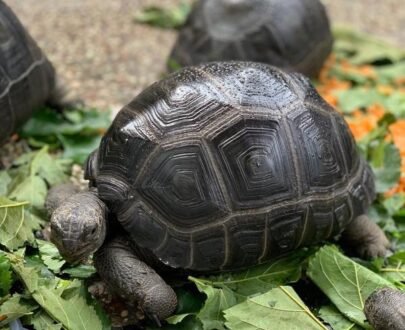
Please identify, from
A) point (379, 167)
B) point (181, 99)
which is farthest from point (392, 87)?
point (181, 99)

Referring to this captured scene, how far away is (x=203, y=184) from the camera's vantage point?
8.09 feet

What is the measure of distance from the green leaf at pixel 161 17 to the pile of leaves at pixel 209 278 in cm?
249

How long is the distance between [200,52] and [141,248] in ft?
8.42

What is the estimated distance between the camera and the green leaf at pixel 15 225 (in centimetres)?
266

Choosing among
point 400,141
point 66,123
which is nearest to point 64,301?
point 66,123

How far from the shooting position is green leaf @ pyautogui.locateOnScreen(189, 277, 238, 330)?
2418mm

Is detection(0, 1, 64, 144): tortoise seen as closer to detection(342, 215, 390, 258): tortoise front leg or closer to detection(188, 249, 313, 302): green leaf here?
detection(188, 249, 313, 302): green leaf

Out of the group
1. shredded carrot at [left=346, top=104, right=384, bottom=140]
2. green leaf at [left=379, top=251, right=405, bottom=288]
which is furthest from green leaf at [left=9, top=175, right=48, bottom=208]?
shredded carrot at [left=346, top=104, right=384, bottom=140]

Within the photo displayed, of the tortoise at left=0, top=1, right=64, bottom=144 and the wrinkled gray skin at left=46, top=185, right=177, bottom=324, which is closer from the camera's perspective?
the wrinkled gray skin at left=46, top=185, right=177, bottom=324

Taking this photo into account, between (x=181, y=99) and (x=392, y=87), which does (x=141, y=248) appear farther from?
(x=392, y=87)

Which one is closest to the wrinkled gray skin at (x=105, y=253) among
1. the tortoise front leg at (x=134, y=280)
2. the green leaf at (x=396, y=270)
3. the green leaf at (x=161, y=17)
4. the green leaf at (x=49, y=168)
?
the tortoise front leg at (x=134, y=280)

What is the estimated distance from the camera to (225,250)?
2.51 metres

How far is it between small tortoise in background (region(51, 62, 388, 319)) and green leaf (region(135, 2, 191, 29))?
3.30m

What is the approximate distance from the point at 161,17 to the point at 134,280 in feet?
12.9
